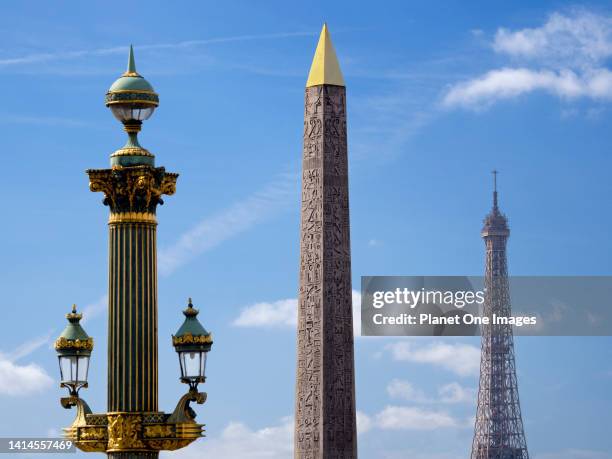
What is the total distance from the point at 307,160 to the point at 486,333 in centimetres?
8302

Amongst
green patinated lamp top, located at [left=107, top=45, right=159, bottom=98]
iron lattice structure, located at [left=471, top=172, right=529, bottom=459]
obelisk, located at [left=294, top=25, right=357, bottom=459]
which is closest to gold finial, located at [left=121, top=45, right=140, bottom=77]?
green patinated lamp top, located at [left=107, top=45, right=159, bottom=98]

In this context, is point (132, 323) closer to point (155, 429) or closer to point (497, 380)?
point (155, 429)

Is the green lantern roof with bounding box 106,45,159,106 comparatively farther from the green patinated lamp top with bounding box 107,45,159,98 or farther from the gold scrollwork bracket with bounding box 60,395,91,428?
the gold scrollwork bracket with bounding box 60,395,91,428

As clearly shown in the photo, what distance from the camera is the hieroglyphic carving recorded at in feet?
155

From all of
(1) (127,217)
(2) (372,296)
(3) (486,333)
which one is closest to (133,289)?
(1) (127,217)

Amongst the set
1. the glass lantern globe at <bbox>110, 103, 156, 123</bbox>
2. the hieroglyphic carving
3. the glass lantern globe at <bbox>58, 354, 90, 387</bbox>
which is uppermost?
the hieroglyphic carving

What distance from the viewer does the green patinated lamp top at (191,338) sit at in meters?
17.8

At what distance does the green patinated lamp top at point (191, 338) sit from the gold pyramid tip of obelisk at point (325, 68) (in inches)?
1204

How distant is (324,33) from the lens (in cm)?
4947

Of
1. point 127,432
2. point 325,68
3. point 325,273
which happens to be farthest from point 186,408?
point 325,68

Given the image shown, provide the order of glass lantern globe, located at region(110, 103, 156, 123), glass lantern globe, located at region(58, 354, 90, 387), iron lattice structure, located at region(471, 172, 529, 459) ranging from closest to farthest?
glass lantern globe, located at region(110, 103, 156, 123), glass lantern globe, located at region(58, 354, 90, 387), iron lattice structure, located at region(471, 172, 529, 459)

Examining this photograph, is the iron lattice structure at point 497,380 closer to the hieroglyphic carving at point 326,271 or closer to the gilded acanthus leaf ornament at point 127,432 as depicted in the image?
the hieroglyphic carving at point 326,271

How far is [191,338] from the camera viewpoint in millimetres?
17859

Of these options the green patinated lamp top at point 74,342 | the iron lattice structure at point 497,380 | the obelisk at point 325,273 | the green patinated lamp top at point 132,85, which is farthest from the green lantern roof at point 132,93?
the iron lattice structure at point 497,380
